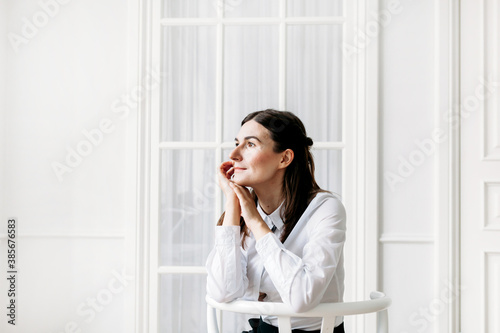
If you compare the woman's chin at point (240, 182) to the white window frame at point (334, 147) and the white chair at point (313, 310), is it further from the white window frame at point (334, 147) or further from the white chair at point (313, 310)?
the white window frame at point (334, 147)

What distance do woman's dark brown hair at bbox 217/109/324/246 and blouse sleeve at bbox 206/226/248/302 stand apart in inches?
6.8

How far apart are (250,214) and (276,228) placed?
0.19 m

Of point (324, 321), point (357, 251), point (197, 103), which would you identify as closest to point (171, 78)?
point (197, 103)

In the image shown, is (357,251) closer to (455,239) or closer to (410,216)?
(410,216)

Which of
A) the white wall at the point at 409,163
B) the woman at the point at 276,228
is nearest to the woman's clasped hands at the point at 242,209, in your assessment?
A: the woman at the point at 276,228

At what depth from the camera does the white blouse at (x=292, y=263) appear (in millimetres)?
1370

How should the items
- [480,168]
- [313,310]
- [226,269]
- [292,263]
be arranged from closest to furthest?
[313,310]
[292,263]
[226,269]
[480,168]

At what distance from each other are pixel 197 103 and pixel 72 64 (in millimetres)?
704

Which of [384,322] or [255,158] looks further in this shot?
[255,158]

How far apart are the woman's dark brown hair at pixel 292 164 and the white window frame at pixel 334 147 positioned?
102 cm

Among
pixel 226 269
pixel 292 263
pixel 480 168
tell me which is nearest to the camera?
pixel 292 263

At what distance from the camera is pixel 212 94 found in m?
2.81

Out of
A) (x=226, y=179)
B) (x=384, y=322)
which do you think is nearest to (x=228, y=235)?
(x=226, y=179)

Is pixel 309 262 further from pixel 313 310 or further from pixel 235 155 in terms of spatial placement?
pixel 235 155
